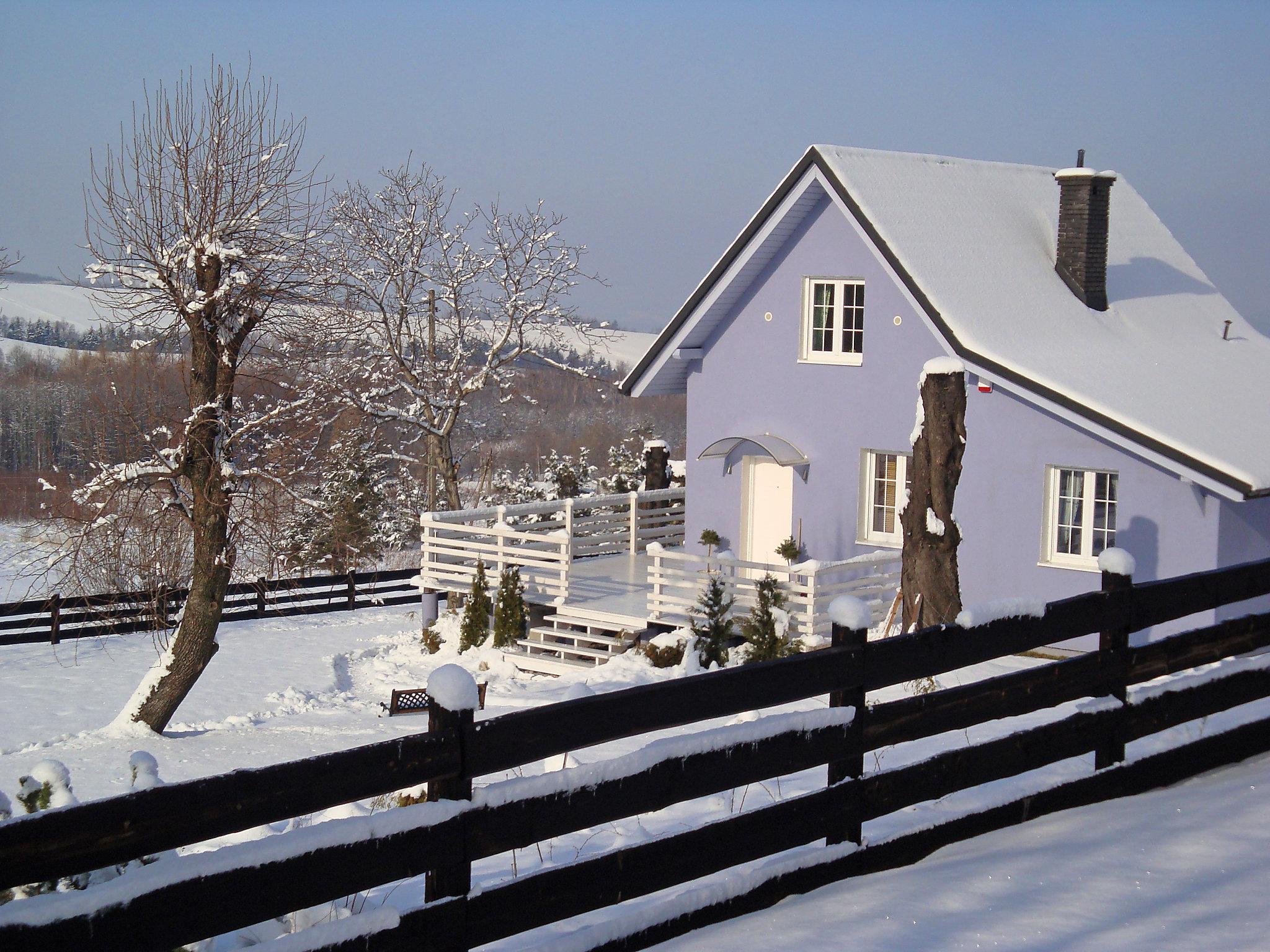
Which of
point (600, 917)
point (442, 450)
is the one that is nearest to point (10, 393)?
point (442, 450)

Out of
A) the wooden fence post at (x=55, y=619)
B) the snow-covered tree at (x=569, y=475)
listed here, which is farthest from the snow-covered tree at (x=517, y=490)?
the wooden fence post at (x=55, y=619)

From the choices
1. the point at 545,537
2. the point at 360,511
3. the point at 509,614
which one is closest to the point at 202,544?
the point at 509,614

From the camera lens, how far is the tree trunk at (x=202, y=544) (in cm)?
1484

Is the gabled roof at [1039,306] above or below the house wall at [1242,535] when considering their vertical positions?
above

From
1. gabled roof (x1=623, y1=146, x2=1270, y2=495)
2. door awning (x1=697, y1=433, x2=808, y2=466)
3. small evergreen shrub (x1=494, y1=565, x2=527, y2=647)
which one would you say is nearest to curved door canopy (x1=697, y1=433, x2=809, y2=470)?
door awning (x1=697, y1=433, x2=808, y2=466)

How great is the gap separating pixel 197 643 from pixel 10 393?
5483cm

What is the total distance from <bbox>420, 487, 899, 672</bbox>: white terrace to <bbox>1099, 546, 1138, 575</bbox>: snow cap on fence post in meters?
9.11

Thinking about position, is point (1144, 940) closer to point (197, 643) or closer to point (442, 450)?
point (197, 643)

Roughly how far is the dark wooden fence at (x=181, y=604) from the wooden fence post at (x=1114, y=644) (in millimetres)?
13905

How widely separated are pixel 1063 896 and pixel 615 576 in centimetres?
1591

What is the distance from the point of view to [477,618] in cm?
1906

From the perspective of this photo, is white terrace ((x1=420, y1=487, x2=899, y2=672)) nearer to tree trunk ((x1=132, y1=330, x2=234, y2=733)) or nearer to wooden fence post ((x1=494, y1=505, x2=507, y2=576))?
wooden fence post ((x1=494, y1=505, x2=507, y2=576))

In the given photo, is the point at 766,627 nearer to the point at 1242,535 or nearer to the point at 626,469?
the point at 1242,535

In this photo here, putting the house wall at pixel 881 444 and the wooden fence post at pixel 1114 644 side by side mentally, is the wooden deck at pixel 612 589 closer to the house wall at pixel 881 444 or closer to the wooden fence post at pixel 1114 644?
the house wall at pixel 881 444
